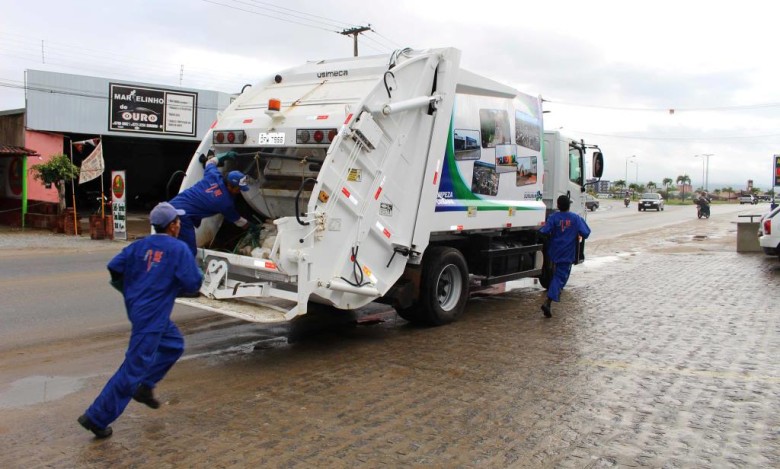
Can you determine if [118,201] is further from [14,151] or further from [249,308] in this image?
[249,308]

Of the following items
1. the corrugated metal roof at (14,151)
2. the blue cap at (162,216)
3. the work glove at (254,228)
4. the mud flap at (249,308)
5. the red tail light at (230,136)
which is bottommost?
the mud flap at (249,308)

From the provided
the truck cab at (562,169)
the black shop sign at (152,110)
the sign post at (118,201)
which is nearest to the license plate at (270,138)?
the truck cab at (562,169)

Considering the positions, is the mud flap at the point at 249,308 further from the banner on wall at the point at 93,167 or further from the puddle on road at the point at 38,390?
the banner on wall at the point at 93,167

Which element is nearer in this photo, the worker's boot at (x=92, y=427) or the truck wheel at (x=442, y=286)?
the worker's boot at (x=92, y=427)

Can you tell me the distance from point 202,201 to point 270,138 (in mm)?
946

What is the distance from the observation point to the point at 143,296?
14.2 ft

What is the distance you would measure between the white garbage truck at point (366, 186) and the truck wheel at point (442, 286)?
0.02 metres

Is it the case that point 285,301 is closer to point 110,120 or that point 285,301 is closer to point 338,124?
point 338,124

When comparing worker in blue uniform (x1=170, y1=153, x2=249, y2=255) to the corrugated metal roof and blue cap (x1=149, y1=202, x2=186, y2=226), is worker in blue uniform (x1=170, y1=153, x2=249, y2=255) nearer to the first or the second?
blue cap (x1=149, y1=202, x2=186, y2=226)

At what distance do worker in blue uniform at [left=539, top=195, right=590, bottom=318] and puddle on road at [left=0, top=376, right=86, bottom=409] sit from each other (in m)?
5.61

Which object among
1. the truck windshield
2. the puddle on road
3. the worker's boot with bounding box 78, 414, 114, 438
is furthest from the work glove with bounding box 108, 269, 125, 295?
the truck windshield

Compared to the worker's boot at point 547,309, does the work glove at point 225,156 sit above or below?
above

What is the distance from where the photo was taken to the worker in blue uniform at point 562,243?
8.43 m

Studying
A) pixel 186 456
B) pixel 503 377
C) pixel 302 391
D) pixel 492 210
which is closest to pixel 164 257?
pixel 186 456
